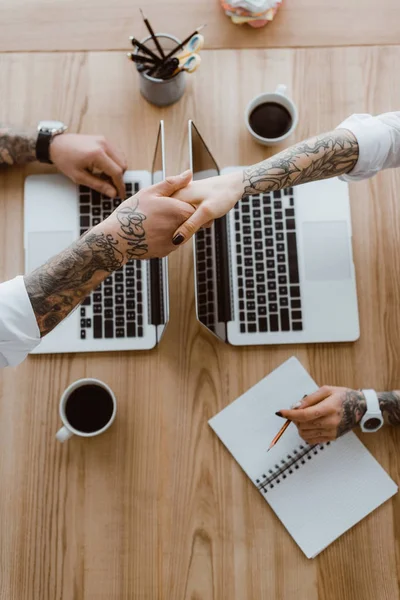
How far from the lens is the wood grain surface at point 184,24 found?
1.27m

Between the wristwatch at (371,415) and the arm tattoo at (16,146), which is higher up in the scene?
the arm tattoo at (16,146)

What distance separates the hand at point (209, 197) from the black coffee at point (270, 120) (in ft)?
0.70

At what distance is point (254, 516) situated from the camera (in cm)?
110

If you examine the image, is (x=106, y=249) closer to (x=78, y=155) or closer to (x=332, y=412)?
(x=78, y=155)

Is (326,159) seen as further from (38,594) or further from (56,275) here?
(38,594)

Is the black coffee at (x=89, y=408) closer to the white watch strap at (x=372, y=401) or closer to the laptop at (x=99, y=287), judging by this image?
the laptop at (x=99, y=287)

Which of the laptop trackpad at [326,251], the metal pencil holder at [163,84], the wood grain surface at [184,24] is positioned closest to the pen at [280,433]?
the laptop trackpad at [326,251]

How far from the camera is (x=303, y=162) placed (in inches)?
42.8

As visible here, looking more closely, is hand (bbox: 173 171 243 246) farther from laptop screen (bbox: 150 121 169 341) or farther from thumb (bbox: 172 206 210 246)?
laptop screen (bbox: 150 121 169 341)

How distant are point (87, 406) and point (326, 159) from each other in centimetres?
64

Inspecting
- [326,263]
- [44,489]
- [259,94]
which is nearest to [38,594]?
[44,489]

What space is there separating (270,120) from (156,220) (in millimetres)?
400

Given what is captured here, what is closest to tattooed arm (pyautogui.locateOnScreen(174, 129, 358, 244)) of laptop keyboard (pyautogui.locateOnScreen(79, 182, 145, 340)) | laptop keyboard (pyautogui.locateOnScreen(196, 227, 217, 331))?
laptop keyboard (pyautogui.locateOnScreen(196, 227, 217, 331))

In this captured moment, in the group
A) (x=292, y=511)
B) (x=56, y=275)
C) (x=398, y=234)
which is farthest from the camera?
(x=398, y=234)
